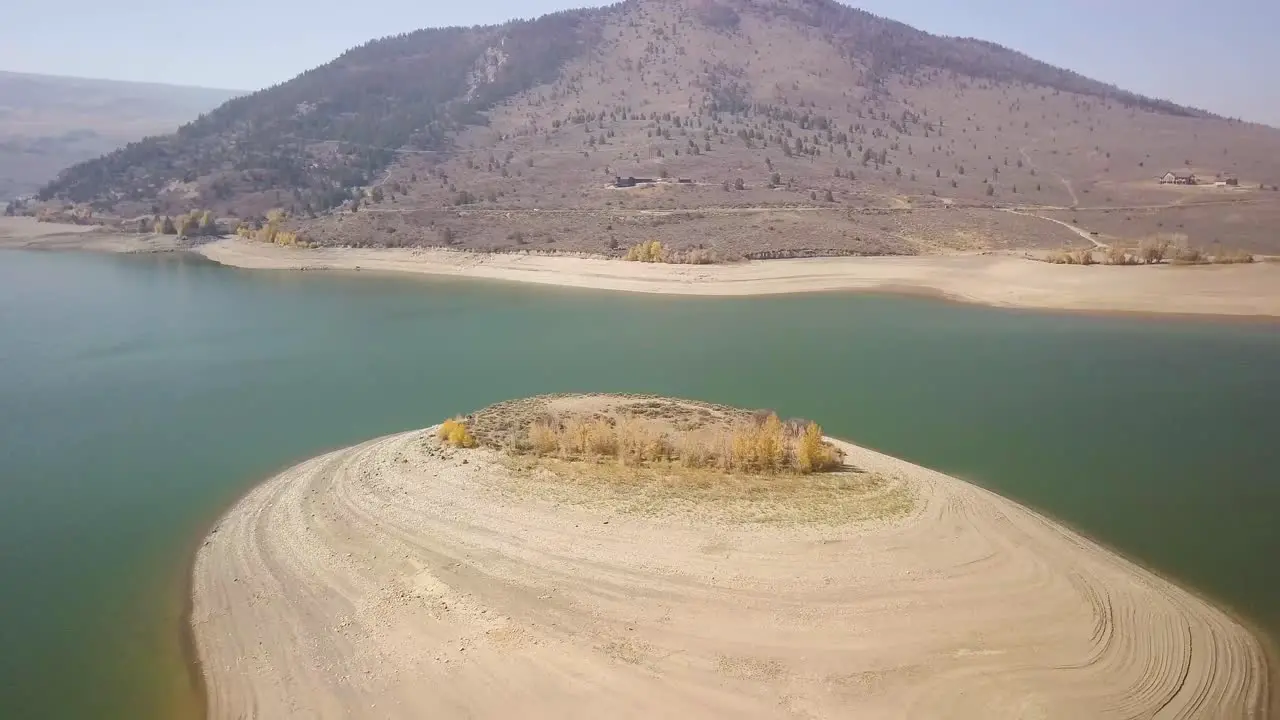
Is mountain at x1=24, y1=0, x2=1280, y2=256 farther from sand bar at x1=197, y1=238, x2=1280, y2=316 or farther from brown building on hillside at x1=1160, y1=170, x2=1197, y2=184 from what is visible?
sand bar at x1=197, y1=238, x2=1280, y2=316

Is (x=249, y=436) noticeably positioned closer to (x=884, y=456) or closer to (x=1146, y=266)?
(x=884, y=456)

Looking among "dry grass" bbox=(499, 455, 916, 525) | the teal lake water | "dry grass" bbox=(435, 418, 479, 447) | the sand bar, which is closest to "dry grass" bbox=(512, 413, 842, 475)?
"dry grass" bbox=(499, 455, 916, 525)

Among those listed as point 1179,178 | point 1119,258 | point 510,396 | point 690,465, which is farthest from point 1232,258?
point 510,396

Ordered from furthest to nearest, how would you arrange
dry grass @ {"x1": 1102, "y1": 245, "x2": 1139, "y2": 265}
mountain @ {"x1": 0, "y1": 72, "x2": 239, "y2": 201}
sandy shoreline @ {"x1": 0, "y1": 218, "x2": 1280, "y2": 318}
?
mountain @ {"x1": 0, "y1": 72, "x2": 239, "y2": 201}
dry grass @ {"x1": 1102, "y1": 245, "x2": 1139, "y2": 265}
sandy shoreline @ {"x1": 0, "y1": 218, "x2": 1280, "y2": 318}

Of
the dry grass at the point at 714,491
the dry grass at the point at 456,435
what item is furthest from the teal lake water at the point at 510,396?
the dry grass at the point at 714,491

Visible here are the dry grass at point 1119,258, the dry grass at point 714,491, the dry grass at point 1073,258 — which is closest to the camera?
the dry grass at point 714,491

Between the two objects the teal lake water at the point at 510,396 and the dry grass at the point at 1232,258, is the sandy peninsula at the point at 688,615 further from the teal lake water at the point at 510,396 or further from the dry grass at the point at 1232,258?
the dry grass at the point at 1232,258
